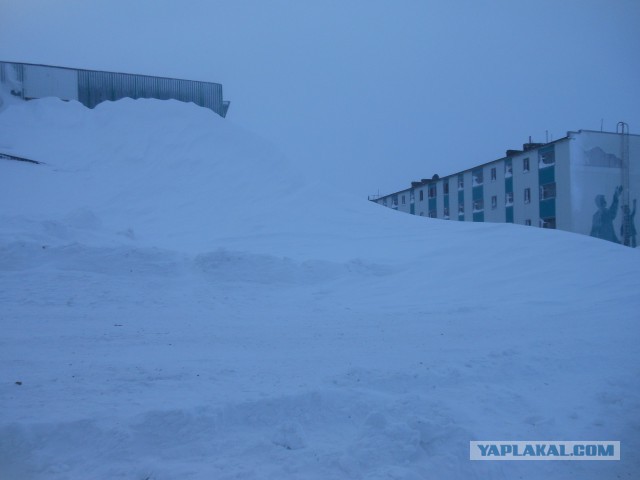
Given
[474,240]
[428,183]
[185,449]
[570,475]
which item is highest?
[428,183]

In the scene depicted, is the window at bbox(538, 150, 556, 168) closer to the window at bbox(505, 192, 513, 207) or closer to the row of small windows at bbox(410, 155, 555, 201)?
the row of small windows at bbox(410, 155, 555, 201)

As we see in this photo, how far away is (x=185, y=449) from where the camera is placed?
3.95 m

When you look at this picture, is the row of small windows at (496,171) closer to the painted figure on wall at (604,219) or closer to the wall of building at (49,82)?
the painted figure on wall at (604,219)

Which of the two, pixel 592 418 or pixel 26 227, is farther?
pixel 26 227

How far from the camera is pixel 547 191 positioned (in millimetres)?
38875

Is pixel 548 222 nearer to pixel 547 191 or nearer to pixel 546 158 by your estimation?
pixel 547 191

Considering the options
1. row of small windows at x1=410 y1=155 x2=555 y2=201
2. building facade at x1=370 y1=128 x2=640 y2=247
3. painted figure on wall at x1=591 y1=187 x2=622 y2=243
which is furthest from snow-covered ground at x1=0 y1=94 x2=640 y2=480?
row of small windows at x1=410 y1=155 x2=555 y2=201

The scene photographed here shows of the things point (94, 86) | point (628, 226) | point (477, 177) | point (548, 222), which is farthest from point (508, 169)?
point (94, 86)

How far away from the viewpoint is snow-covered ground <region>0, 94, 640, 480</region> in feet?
13.0

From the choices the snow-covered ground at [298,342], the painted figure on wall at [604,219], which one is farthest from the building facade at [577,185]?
the snow-covered ground at [298,342]

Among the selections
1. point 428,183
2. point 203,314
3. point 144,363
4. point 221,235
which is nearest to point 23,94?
point 221,235

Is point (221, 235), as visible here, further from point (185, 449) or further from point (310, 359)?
point (185, 449)

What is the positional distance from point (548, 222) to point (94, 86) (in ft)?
101

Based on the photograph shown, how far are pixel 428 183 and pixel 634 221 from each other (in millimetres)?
20281
